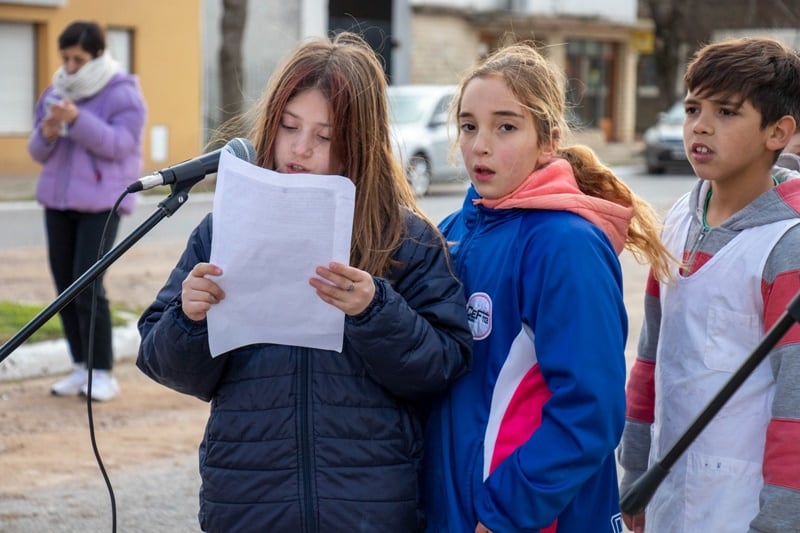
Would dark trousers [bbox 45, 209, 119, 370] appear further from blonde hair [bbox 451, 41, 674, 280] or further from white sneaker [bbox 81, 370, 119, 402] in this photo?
blonde hair [bbox 451, 41, 674, 280]

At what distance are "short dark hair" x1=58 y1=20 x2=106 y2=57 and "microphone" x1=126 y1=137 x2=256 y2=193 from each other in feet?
14.4

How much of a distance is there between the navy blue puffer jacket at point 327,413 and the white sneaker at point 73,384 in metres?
4.40

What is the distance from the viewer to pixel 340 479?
93.8 inches

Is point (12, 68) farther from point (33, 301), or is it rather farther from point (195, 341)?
point (195, 341)

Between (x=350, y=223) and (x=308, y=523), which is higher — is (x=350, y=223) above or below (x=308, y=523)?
above

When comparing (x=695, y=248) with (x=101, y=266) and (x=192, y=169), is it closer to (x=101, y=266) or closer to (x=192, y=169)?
(x=192, y=169)

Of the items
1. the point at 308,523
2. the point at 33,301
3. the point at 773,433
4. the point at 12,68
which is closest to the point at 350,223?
the point at 308,523

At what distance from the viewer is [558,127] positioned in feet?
8.51

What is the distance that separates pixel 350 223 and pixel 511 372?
454 millimetres

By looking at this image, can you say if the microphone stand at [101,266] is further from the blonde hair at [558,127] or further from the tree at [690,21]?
the tree at [690,21]

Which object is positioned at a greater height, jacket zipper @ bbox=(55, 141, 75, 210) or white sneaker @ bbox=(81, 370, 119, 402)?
jacket zipper @ bbox=(55, 141, 75, 210)

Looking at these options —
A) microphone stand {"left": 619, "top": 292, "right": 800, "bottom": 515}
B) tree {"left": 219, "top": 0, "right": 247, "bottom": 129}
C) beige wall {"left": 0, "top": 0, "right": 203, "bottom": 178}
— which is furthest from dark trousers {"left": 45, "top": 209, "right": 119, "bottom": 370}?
beige wall {"left": 0, "top": 0, "right": 203, "bottom": 178}

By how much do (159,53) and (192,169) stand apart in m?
20.9

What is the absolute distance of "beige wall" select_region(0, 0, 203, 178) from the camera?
68.2 feet
